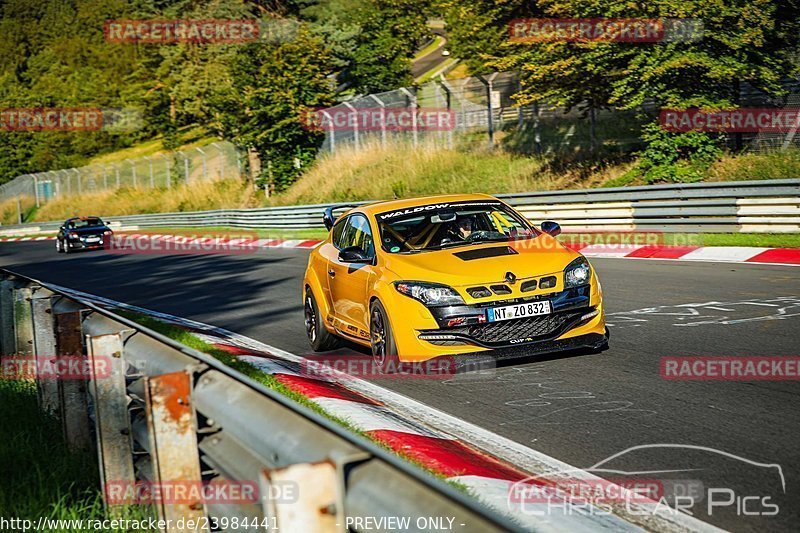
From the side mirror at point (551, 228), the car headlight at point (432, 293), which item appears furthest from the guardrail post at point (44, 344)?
the side mirror at point (551, 228)

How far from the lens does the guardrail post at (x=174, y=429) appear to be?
3564 millimetres

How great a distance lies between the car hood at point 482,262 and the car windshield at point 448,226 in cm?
30

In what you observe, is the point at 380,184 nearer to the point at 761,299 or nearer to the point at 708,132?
the point at 708,132

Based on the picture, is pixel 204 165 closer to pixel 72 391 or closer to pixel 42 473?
pixel 72 391

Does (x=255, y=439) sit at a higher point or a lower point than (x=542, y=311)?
higher

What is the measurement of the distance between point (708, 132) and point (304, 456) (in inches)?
842

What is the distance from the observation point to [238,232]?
39.8 meters

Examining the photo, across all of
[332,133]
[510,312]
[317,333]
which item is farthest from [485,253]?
[332,133]

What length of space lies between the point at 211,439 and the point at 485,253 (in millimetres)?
5585

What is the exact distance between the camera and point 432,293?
27.3ft

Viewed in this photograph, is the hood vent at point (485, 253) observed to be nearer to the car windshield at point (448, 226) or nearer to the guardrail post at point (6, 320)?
the car windshield at point (448, 226)

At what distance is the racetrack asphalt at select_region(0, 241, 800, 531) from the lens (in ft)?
17.1

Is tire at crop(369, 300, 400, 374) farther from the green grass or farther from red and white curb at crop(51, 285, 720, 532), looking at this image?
the green grass

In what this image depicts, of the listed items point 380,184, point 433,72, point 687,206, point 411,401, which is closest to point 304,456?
point 411,401
